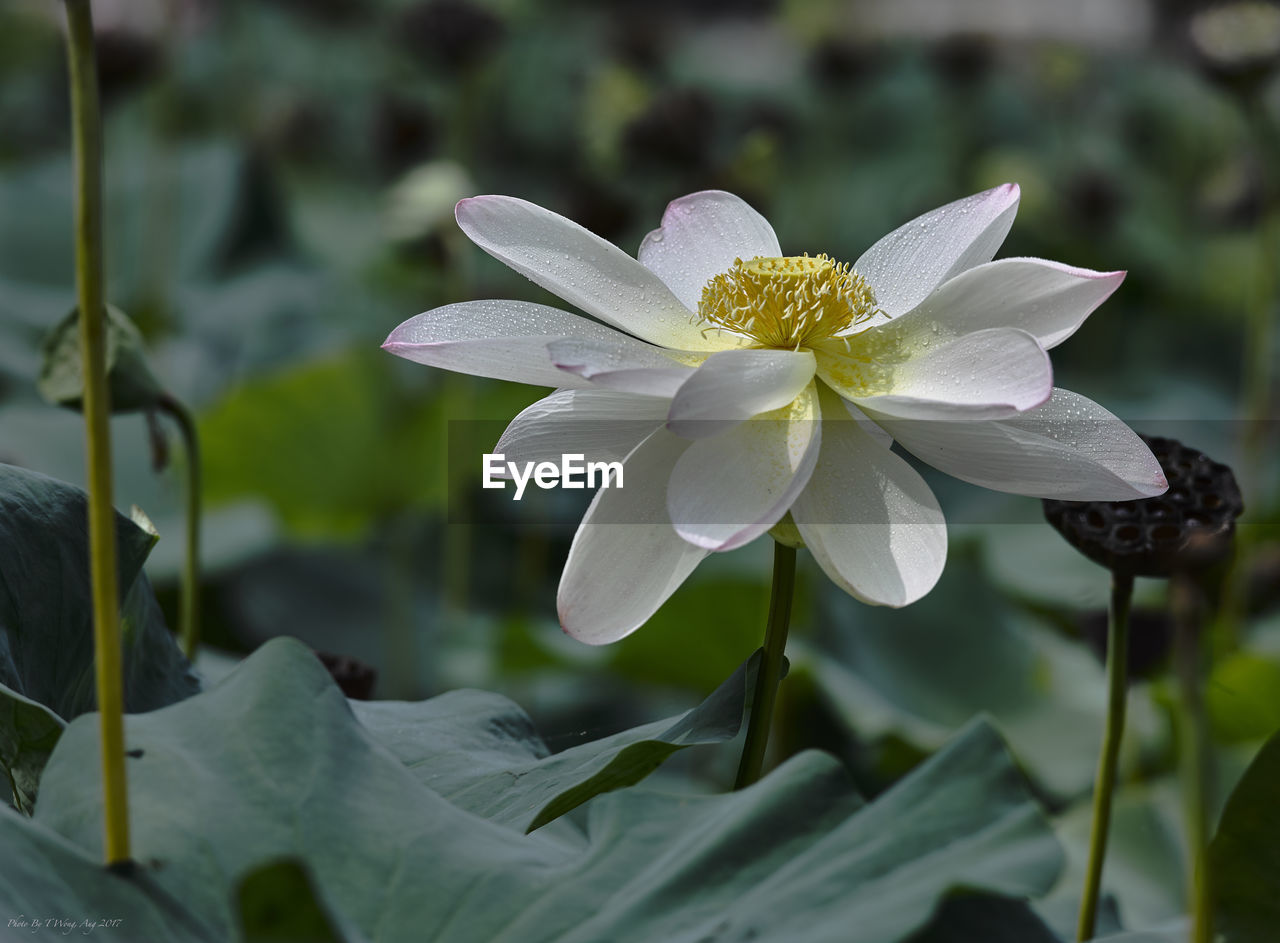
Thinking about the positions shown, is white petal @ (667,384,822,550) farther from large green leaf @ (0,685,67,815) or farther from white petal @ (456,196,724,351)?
large green leaf @ (0,685,67,815)

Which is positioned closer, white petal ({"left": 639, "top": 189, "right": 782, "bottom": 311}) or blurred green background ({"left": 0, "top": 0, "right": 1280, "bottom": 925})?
white petal ({"left": 639, "top": 189, "right": 782, "bottom": 311})

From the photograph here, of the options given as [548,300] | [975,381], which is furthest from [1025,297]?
[548,300]

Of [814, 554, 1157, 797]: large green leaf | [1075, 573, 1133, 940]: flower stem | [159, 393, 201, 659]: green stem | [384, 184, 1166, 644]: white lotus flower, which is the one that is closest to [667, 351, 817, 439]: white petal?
[384, 184, 1166, 644]: white lotus flower

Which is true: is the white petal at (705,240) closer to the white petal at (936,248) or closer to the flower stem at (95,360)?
the white petal at (936,248)

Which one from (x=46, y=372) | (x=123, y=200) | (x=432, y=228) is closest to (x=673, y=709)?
(x=432, y=228)

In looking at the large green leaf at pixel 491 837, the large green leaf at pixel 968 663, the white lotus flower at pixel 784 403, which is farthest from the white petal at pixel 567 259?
the large green leaf at pixel 968 663
